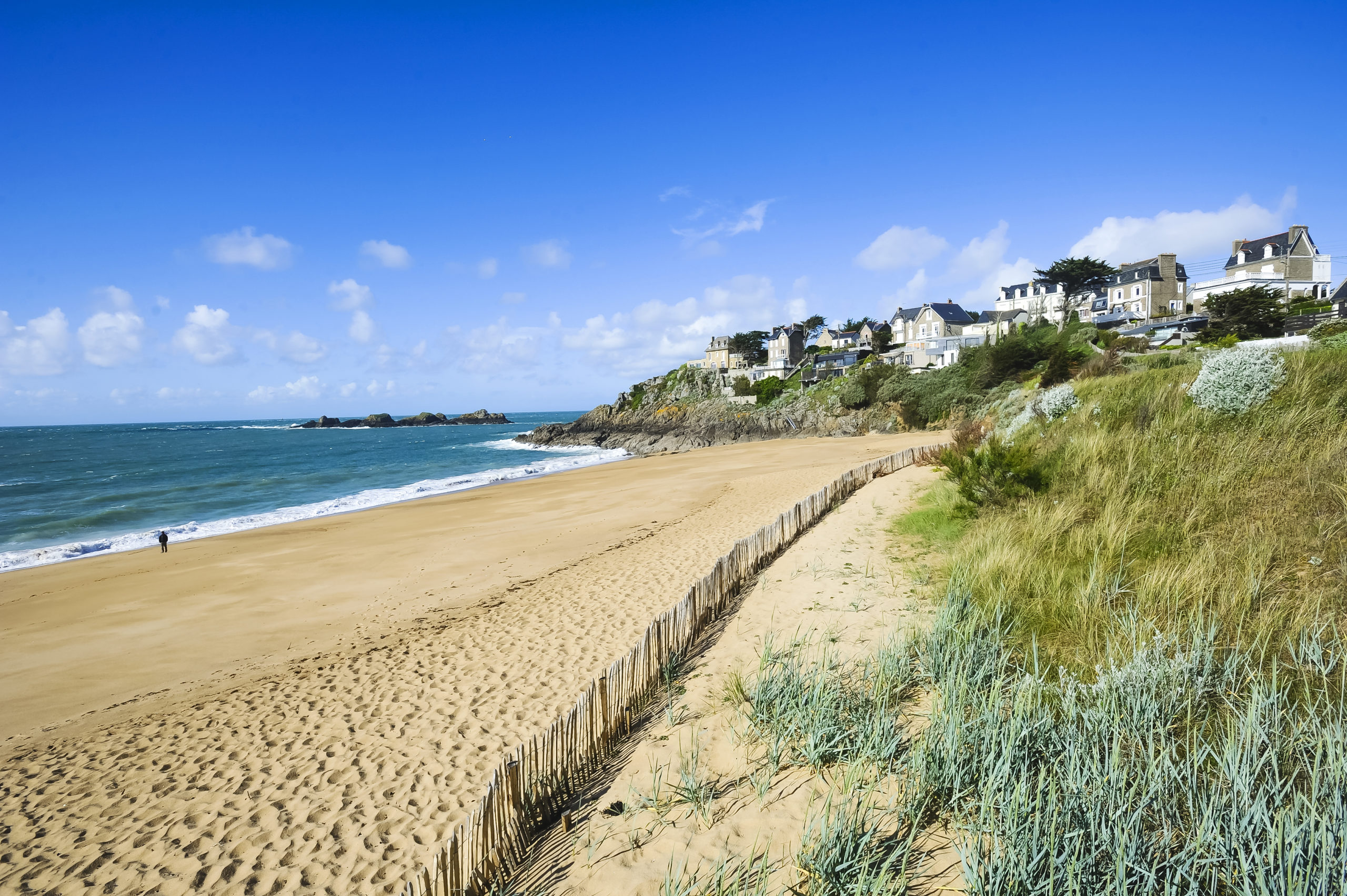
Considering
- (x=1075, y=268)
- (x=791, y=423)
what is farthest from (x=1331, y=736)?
(x=1075, y=268)

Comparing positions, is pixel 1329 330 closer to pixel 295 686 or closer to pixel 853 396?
pixel 853 396

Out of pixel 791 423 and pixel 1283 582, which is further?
pixel 791 423

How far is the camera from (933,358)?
6019 centimetres

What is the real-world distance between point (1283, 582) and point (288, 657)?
42.4 ft

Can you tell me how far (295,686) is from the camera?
28.3 feet

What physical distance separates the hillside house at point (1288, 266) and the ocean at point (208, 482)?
56.0 meters

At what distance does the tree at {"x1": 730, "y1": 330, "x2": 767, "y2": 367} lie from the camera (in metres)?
92.8

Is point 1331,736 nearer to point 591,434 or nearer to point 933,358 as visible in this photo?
point 933,358

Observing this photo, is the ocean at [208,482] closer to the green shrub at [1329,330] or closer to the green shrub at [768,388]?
the green shrub at [768,388]

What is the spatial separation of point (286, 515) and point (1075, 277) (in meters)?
60.8

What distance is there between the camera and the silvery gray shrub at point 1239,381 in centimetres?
909

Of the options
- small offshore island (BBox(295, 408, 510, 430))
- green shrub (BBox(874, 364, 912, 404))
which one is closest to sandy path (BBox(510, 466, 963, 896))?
green shrub (BBox(874, 364, 912, 404))

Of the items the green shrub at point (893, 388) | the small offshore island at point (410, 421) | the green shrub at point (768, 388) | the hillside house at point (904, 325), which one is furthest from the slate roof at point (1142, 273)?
the small offshore island at point (410, 421)

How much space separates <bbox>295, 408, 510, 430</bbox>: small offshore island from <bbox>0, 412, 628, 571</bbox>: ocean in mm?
62493
